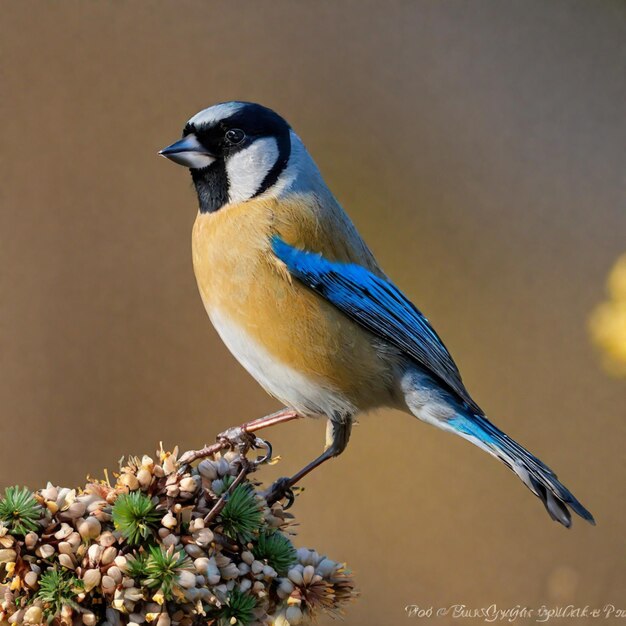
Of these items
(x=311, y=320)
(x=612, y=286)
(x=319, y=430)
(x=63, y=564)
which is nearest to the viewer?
(x=63, y=564)

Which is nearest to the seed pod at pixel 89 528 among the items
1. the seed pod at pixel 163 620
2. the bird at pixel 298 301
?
the seed pod at pixel 163 620

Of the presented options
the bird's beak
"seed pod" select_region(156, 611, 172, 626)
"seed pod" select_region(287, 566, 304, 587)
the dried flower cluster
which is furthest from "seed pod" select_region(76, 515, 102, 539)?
the bird's beak

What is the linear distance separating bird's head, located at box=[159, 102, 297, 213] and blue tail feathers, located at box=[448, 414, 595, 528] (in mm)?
487

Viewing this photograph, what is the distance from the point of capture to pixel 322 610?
95cm

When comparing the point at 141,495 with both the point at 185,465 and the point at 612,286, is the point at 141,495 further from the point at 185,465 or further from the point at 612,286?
the point at 612,286

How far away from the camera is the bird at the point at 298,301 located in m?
1.31

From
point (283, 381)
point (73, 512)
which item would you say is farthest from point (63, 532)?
point (283, 381)

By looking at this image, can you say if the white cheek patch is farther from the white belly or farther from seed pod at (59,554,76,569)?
seed pod at (59,554,76,569)

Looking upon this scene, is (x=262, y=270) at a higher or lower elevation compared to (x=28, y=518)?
higher

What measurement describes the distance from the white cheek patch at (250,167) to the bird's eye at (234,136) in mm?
17

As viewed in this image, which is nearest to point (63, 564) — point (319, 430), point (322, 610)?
point (322, 610)

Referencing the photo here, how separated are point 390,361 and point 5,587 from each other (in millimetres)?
684

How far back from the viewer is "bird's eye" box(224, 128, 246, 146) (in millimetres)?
1343

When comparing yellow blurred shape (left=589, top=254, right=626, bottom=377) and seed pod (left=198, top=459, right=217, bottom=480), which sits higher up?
yellow blurred shape (left=589, top=254, right=626, bottom=377)
